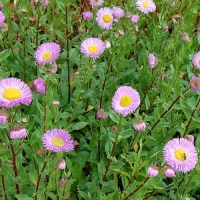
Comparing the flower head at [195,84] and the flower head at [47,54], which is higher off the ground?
the flower head at [47,54]

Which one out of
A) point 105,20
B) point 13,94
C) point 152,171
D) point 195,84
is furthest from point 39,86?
point 105,20

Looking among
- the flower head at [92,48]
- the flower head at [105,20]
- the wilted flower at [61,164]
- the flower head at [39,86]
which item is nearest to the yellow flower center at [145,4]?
the flower head at [105,20]

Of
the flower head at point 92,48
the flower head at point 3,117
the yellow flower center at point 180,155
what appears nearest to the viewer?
the flower head at point 3,117

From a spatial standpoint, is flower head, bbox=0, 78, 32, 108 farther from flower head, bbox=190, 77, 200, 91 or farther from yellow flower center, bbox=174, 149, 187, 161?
flower head, bbox=190, 77, 200, 91

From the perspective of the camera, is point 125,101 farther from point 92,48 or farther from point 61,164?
point 92,48

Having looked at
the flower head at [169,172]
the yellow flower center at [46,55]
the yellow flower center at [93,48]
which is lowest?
the flower head at [169,172]

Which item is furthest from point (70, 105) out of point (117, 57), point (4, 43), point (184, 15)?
point (184, 15)

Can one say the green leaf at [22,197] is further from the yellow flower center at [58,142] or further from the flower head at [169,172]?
the flower head at [169,172]

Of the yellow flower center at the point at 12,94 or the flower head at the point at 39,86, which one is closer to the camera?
the yellow flower center at the point at 12,94
